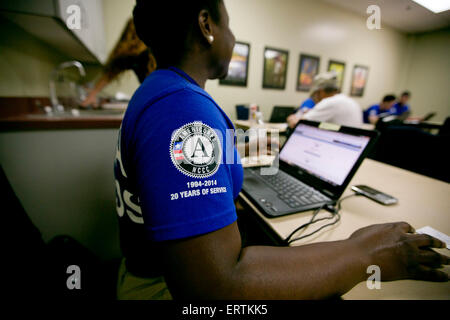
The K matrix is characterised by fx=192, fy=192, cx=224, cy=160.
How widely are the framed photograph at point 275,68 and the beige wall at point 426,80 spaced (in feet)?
9.23

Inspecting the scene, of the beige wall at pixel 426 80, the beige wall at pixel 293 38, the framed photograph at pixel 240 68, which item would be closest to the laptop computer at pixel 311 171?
the beige wall at pixel 293 38

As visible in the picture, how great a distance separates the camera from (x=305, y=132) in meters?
0.84

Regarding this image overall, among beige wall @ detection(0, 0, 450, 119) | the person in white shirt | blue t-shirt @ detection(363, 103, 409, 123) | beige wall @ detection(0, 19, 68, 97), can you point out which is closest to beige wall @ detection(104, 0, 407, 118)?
beige wall @ detection(0, 0, 450, 119)

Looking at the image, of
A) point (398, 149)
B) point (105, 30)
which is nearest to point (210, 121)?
point (398, 149)

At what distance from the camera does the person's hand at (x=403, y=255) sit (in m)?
0.39

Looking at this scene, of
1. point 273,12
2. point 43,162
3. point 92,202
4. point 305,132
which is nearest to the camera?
point 305,132

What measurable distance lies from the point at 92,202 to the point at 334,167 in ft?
4.53

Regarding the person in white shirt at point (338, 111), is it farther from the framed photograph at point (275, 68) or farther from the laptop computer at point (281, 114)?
the framed photograph at point (275, 68)

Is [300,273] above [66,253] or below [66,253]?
above

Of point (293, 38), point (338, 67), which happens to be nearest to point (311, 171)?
point (293, 38)

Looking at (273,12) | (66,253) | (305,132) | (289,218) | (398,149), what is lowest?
(66,253)
